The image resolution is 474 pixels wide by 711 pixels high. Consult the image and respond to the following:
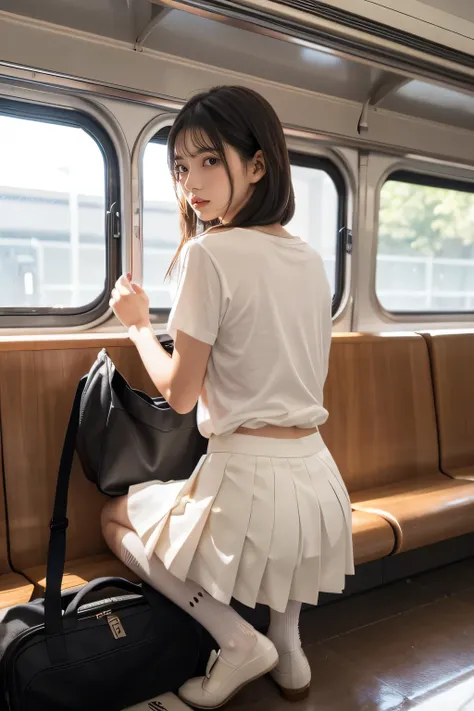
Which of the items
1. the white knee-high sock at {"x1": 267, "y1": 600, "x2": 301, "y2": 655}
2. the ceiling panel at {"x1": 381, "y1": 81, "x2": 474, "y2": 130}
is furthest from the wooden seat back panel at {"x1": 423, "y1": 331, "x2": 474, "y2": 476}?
the white knee-high sock at {"x1": 267, "y1": 600, "x2": 301, "y2": 655}

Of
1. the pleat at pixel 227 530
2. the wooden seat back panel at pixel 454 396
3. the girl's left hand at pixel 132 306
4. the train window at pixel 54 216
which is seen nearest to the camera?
the pleat at pixel 227 530

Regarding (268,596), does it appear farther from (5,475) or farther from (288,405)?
(5,475)

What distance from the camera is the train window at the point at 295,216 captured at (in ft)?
10.2

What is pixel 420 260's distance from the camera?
4527 millimetres

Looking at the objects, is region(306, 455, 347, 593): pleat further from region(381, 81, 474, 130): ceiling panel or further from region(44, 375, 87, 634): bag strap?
region(381, 81, 474, 130): ceiling panel

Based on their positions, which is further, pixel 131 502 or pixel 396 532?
pixel 396 532

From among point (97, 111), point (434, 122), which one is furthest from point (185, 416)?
point (434, 122)

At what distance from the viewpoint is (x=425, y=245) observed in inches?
181

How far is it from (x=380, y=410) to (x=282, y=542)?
1.67 meters

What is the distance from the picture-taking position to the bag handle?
68.2 inches

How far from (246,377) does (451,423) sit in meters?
2.22

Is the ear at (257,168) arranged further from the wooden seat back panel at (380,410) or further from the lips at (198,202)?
the wooden seat back panel at (380,410)

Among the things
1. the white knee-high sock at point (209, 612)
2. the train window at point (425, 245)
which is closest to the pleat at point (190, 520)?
the white knee-high sock at point (209, 612)

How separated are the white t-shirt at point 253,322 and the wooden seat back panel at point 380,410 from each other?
137cm
